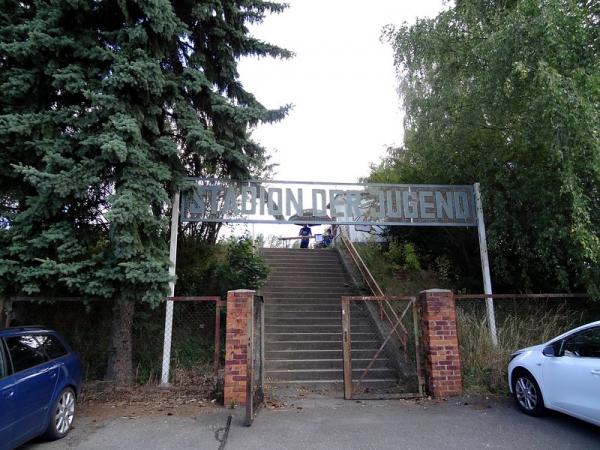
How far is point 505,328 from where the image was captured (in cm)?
772

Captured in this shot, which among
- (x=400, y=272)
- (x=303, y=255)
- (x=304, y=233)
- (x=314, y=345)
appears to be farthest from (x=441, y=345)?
(x=304, y=233)

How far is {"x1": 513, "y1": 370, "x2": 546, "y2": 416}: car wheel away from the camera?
5.40m

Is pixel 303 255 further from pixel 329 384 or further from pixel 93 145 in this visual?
pixel 93 145

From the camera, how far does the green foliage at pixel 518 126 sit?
20.7ft

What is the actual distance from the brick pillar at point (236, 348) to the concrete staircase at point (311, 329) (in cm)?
126

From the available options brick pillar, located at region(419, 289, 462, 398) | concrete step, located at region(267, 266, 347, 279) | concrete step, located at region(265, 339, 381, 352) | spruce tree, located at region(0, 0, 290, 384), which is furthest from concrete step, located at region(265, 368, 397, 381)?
concrete step, located at region(267, 266, 347, 279)

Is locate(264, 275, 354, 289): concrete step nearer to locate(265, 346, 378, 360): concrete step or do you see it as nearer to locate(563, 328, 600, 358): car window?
locate(265, 346, 378, 360): concrete step

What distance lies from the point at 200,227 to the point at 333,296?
13.0ft

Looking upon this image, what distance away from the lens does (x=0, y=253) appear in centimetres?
593

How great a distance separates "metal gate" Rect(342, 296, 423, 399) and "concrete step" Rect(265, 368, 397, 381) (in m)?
0.02

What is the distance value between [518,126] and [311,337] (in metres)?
5.93

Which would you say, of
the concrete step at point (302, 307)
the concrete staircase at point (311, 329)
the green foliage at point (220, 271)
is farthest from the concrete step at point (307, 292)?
the green foliage at point (220, 271)

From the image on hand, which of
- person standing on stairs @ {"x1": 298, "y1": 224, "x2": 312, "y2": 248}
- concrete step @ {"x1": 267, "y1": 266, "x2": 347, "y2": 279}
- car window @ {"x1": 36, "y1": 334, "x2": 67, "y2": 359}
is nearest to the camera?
car window @ {"x1": 36, "y1": 334, "x2": 67, "y2": 359}

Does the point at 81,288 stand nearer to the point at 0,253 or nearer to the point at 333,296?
the point at 0,253
